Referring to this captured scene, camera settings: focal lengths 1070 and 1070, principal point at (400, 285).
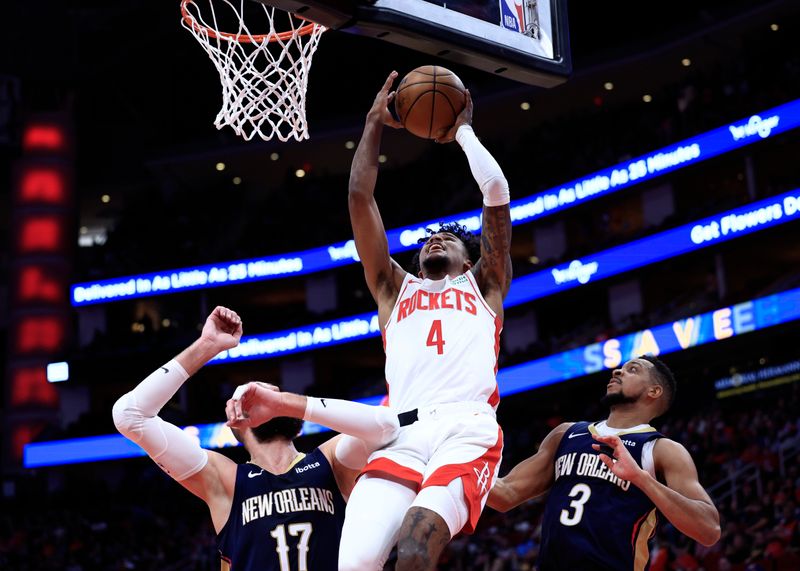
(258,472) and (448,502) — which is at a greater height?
(258,472)

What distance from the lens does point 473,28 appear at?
5.58 m

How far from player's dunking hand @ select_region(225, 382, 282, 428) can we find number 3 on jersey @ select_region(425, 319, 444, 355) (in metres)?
0.98

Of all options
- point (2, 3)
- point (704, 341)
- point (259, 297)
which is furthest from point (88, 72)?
point (704, 341)

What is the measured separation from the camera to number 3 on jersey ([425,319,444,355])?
484 centimetres

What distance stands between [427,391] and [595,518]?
113 centimetres

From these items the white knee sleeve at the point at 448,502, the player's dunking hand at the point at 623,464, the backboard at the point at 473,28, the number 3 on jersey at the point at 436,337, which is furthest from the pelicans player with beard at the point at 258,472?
the backboard at the point at 473,28

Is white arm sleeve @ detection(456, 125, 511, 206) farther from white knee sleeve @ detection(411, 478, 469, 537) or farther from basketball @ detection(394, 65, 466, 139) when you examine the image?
white knee sleeve @ detection(411, 478, 469, 537)

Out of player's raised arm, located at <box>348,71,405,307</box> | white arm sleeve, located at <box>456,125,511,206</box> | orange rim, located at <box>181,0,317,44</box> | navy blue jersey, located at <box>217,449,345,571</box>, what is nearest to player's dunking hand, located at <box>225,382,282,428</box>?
navy blue jersey, located at <box>217,449,345,571</box>

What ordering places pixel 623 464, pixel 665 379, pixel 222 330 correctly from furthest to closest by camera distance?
1. pixel 665 379
2. pixel 623 464
3. pixel 222 330

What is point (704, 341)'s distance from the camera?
18422 millimetres

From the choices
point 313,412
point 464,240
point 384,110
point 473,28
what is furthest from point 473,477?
point 473,28

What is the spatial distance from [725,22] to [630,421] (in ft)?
70.3

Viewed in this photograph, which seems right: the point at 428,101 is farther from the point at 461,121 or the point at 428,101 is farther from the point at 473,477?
the point at 473,477

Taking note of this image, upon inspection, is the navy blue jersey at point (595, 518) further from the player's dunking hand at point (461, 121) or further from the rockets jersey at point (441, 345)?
the player's dunking hand at point (461, 121)
